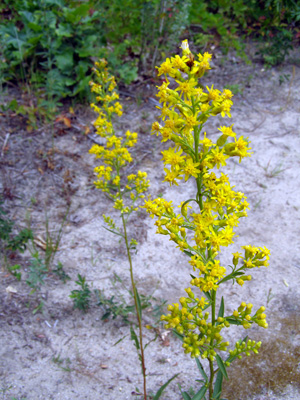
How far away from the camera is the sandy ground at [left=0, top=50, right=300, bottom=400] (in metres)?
2.42

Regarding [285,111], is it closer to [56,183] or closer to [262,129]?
[262,129]

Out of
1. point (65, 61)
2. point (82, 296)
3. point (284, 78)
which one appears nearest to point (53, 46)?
point (65, 61)

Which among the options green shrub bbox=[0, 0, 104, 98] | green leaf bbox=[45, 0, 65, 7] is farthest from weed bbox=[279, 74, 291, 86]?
green leaf bbox=[45, 0, 65, 7]

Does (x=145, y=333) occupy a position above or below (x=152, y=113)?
below

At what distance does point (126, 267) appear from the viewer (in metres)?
3.21

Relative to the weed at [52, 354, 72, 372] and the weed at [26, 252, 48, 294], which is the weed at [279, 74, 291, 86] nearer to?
the weed at [26, 252, 48, 294]

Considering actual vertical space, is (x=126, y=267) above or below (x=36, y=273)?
below

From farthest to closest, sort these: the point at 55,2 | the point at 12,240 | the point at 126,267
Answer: the point at 55,2 < the point at 126,267 < the point at 12,240

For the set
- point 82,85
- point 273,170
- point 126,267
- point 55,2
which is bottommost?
point 126,267

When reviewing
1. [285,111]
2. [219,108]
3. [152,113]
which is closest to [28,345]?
[219,108]

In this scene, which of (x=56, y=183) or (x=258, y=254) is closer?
(x=258, y=254)

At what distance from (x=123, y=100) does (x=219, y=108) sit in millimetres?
3487

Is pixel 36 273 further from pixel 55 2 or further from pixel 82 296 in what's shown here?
pixel 55 2

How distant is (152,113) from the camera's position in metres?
4.68
